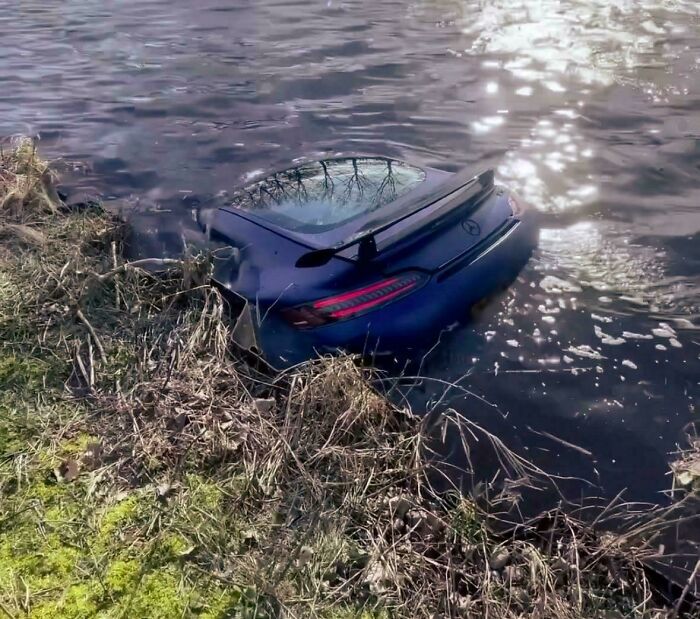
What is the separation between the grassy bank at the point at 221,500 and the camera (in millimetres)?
2943

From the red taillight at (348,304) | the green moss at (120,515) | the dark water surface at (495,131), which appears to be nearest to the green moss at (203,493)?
the green moss at (120,515)

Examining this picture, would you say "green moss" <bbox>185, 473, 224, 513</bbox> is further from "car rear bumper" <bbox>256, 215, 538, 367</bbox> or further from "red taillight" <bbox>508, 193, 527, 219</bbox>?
"red taillight" <bbox>508, 193, 527, 219</bbox>

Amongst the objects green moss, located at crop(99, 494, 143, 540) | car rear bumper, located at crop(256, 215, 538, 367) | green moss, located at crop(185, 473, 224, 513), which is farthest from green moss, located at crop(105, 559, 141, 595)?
car rear bumper, located at crop(256, 215, 538, 367)

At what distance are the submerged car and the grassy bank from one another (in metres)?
0.25

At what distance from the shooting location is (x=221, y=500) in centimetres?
336

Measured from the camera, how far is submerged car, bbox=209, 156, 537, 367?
3975 millimetres

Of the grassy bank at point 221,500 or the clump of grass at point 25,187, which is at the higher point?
the clump of grass at point 25,187

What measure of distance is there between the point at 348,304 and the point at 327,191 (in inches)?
40.8

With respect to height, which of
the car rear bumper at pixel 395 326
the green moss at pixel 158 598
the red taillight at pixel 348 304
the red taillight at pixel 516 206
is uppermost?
the red taillight at pixel 516 206

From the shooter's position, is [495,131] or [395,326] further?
[495,131]

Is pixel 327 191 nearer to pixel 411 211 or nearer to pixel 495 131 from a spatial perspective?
pixel 411 211

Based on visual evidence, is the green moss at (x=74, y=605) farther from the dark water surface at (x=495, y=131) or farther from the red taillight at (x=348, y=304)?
the dark water surface at (x=495, y=131)

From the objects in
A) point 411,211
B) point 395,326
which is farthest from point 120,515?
point 411,211

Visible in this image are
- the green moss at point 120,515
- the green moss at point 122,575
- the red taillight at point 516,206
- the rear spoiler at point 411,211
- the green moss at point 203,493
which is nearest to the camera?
the green moss at point 122,575
